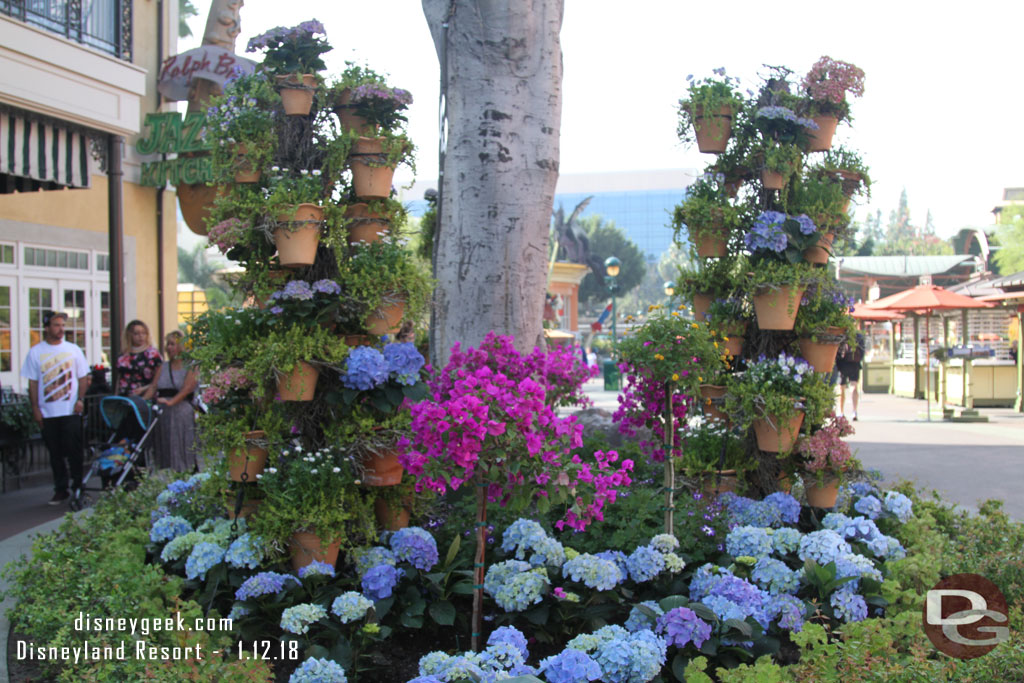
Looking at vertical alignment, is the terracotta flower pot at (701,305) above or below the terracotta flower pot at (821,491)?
above

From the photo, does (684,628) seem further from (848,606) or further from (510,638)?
(848,606)

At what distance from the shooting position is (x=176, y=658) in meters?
3.25

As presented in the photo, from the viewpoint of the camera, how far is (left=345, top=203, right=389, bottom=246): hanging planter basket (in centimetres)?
478

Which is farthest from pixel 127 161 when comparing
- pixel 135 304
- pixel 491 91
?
pixel 491 91

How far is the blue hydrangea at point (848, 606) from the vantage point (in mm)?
4037

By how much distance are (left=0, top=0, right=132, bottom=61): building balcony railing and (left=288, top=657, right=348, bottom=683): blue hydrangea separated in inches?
314

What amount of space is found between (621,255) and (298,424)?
62.0 m

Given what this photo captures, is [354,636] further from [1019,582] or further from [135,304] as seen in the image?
[135,304]

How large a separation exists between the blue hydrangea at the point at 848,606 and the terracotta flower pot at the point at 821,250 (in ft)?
7.82

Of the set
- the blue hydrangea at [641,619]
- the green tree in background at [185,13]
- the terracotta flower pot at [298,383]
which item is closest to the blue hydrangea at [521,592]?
the blue hydrangea at [641,619]

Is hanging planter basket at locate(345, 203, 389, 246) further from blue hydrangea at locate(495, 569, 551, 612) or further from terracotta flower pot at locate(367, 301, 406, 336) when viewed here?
blue hydrangea at locate(495, 569, 551, 612)

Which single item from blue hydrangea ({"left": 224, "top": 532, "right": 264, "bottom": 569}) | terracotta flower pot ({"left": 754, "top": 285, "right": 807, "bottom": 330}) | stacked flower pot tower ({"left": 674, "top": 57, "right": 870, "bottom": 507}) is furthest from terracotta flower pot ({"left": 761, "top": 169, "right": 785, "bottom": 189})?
blue hydrangea ({"left": 224, "top": 532, "right": 264, "bottom": 569})

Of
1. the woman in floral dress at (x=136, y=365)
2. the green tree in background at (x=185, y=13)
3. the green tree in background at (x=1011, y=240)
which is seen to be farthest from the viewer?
the green tree in background at (x=185, y=13)

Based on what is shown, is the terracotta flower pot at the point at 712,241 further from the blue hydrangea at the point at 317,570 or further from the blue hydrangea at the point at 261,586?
the blue hydrangea at the point at 261,586
